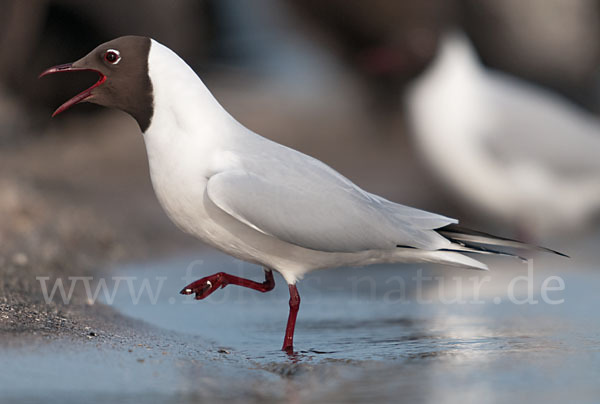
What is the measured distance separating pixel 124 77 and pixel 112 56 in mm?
83

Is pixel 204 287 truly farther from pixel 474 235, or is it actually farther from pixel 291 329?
pixel 474 235

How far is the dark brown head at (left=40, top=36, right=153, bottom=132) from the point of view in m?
3.36

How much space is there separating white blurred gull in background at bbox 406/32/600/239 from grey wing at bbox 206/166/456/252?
8.14ft

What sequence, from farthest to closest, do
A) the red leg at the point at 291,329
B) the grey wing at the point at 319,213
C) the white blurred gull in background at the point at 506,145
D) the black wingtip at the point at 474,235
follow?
the white blurred gull in background at the point at 506,145
the black wingtip at the point at 474,235
the red leg at the point at 291,329
the grey wing at the point at 319,213

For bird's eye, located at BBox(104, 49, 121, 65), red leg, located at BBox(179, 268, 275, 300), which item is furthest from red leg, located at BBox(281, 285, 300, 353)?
bird's eye, located at BBox(104, 49, 121, 65)

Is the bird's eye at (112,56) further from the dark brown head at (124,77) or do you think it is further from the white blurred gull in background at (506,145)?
the white blurred gull in background at (506,145)

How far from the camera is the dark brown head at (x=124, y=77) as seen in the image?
11.0 ft

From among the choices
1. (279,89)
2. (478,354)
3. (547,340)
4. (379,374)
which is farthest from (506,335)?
(279,89)

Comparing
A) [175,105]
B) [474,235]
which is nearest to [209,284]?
[175,105]

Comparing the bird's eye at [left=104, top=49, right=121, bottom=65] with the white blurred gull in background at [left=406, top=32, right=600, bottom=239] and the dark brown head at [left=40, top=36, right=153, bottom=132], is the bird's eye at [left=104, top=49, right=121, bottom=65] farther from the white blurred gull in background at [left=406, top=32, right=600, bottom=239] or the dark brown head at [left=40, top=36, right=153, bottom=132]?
the white blurred gull in background at [left=406, top=32, right=600, bottom=239]

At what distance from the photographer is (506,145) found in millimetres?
5844

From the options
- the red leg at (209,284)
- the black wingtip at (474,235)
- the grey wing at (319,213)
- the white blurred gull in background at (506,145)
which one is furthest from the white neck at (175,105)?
the white blurred gull in background at (506,145)

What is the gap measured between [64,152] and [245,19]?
7.11 metres

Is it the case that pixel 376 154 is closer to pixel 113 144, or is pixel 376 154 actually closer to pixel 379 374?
pixel 113 144
